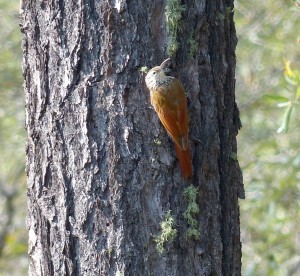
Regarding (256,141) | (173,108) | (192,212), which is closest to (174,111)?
(173,108)

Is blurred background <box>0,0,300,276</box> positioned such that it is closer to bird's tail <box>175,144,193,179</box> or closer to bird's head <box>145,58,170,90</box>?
bird's tail <box>175,144,193,179</box>

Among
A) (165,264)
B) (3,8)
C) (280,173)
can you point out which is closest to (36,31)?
(165,264)

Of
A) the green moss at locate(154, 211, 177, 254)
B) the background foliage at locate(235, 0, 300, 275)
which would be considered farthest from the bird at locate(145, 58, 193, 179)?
the background foliage at locate(235, 0, 300, 275)

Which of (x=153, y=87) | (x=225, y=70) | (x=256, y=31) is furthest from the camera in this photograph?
(x=256, y=31)

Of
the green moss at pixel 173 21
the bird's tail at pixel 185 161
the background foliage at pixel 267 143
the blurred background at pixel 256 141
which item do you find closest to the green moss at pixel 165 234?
the bird's tail at pixel 185 161

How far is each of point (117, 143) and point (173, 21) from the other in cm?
46

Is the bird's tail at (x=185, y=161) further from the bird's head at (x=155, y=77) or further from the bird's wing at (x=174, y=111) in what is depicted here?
A: the bird's head at (x=155, y=77)

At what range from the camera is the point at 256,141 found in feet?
25.3

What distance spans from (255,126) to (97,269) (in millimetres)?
5356

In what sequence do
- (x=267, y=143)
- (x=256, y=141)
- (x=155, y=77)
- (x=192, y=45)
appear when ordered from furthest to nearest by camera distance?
(x=256, y=141) < (x=267, y=143) < (x=192, y=45) < (x=155, y=77)

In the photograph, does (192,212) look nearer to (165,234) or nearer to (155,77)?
(165,234)

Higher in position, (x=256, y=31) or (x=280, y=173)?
(x=256, y=31)

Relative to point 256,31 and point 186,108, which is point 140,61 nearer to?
point 186,108

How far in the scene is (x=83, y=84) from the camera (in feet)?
8.86
